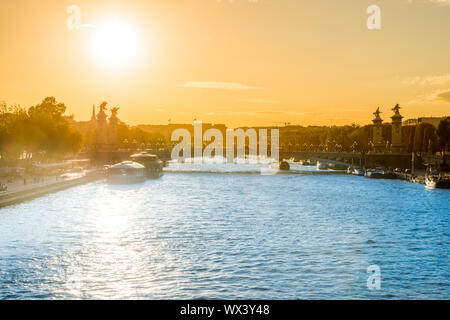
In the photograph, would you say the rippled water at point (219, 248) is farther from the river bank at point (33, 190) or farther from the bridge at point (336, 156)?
the bridge at point (336, 156)

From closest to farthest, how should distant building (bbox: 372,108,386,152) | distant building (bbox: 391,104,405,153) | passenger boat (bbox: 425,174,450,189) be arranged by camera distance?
passenger boat (bbox: 425,174,450,189)
distant building (bbox: 391,104,405,153)
distant building (bbox: 372,108,386,152)

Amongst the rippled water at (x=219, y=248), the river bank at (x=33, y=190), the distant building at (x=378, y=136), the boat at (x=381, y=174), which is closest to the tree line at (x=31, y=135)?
the river bank at (x=33, y=190)

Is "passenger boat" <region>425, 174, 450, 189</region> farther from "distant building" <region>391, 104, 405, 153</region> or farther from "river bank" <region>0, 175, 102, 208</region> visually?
"river bank" <region>0, 175, 102, 208</region>

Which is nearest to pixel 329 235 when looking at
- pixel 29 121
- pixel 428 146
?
pixel 29 121

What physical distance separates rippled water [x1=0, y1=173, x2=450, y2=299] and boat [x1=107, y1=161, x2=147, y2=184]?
64.7 feet

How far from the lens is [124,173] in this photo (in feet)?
272

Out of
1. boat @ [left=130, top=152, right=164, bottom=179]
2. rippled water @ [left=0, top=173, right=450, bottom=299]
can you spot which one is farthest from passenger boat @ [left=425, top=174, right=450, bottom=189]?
boat @ [left=130, top=152, right=164, bottom=179]

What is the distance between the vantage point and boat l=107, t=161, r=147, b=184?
8169cm

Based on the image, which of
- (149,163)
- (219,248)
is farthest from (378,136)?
(219,248)

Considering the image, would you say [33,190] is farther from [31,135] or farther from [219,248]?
[219,248]

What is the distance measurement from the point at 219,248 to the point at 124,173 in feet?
175
